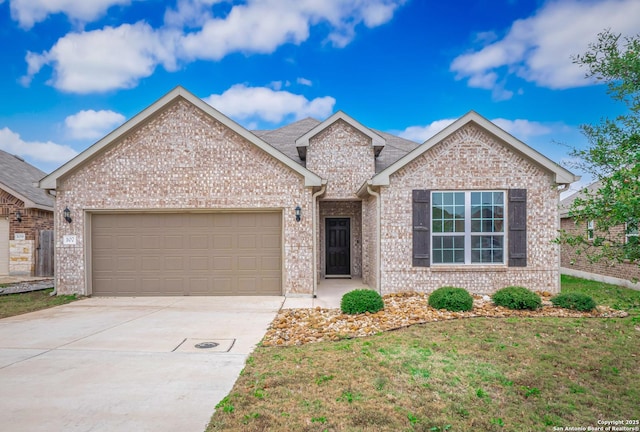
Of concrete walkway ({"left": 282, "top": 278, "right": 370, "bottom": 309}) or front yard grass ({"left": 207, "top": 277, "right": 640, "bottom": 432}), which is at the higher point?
front yard grass ({"left": 207, "top": 277, "right": 640, "bottom": 432})

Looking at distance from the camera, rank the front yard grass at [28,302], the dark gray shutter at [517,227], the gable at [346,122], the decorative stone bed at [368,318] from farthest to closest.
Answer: the gable at [346,122], the dark gray shutter at [517,227], the front yard grass at [28,302], the decorative stone bed at [368,318]

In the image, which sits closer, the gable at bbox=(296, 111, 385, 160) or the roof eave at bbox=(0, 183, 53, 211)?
the gable at bbox=(296, 111, 385, 160)

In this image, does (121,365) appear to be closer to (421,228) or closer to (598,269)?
(421,228)

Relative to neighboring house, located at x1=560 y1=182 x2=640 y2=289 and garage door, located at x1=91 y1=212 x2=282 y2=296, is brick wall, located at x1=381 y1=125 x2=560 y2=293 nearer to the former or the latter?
neighboring house, located at x1=560 y1=182 x2=640 y2=289

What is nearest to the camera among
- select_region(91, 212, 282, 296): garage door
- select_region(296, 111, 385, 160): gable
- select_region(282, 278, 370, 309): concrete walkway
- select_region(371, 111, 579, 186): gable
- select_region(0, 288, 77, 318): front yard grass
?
select_region(0, 288, 77, 318): front yard grass

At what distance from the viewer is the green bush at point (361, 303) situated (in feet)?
23.5

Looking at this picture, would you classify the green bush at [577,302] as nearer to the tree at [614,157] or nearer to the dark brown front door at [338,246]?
the tree at [614,157]

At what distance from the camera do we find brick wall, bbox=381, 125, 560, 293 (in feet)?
30.1

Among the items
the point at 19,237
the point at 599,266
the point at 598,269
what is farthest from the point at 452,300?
the point at 19,237

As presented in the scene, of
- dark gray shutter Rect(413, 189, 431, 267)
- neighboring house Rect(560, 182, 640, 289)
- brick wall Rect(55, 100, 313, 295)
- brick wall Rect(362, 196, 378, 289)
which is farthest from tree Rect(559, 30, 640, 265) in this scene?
brick wall Rect(55, 100, 313, 295)

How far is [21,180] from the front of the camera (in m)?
15.1

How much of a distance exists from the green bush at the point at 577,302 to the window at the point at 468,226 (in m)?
1.92

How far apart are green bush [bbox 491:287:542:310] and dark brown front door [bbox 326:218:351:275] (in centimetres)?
586

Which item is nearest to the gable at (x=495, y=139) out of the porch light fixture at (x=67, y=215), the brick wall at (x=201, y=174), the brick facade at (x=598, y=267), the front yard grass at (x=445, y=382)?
the brick facade at (x=598, y=267)
